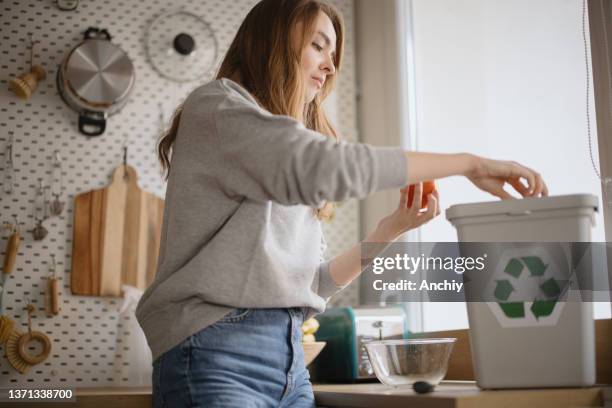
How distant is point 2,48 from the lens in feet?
6.98

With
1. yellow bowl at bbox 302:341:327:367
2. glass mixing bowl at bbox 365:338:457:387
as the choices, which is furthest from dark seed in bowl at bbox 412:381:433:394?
yellow bowl at bbox 302:341:327:367

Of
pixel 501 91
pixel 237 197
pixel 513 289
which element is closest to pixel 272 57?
pixel 237 197

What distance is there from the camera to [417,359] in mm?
1249

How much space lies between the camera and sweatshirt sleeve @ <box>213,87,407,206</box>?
3.12 feet

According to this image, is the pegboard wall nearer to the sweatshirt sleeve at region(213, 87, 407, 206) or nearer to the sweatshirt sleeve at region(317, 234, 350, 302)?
the sweatshirt sleeve at region(317, 234, 350, 302)

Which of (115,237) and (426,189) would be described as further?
(115,237)

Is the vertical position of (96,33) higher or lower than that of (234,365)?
higher

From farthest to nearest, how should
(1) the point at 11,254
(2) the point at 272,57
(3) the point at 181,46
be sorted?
1. (3) the point at 181,46
2. (1) the point at 11,254
3. (2) the point at 272,57

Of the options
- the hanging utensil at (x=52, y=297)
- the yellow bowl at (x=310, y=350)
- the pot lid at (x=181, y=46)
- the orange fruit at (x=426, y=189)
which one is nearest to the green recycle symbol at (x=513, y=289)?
the orange fruit at (x=426, y=189)

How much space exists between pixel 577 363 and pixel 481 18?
114 cm

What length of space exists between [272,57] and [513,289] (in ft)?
1.79

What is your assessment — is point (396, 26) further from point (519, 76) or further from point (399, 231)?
point (399, 231)

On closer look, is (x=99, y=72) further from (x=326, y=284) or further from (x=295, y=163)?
(x=295, y=163)

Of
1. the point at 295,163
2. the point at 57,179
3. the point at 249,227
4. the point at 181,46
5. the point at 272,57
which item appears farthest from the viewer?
the point at 181,46
